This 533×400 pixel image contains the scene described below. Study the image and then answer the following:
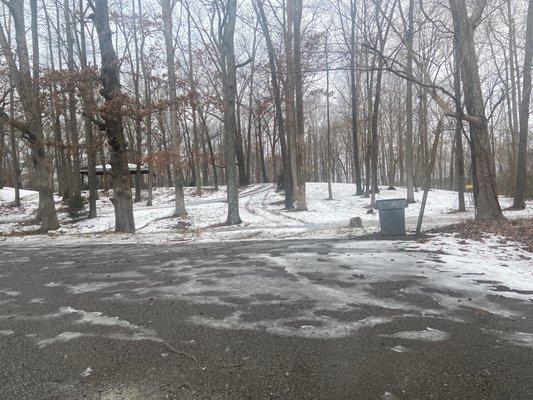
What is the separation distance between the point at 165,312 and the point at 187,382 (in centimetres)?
170

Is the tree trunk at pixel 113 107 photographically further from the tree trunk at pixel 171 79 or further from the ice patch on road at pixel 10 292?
the ice patch on road at pixel 10 292

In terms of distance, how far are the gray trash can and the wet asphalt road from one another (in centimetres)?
366

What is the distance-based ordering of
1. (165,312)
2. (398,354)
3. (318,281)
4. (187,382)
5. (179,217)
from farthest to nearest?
(179,217), (318,281), (165,312), (398,354), (187,382)

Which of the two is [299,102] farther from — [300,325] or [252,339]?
[252,339]

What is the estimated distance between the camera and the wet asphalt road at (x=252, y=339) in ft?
10.1

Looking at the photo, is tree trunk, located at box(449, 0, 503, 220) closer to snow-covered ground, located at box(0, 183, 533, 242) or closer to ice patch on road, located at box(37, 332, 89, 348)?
snow-covered ground, located at box(0, 183, 533, 242)

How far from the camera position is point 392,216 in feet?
34.0

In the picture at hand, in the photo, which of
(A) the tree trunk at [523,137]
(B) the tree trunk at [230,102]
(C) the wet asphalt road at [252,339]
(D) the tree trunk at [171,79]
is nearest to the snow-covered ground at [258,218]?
(A) the tree trunk at [523,137]

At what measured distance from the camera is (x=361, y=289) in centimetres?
557

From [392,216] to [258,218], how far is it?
9312mm

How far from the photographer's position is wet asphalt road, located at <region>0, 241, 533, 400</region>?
308 centimetres

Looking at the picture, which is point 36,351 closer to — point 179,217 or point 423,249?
point 423,249

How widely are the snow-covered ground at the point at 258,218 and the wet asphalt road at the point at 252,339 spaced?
5937mm

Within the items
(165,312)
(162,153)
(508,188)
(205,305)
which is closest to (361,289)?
(205,305)
